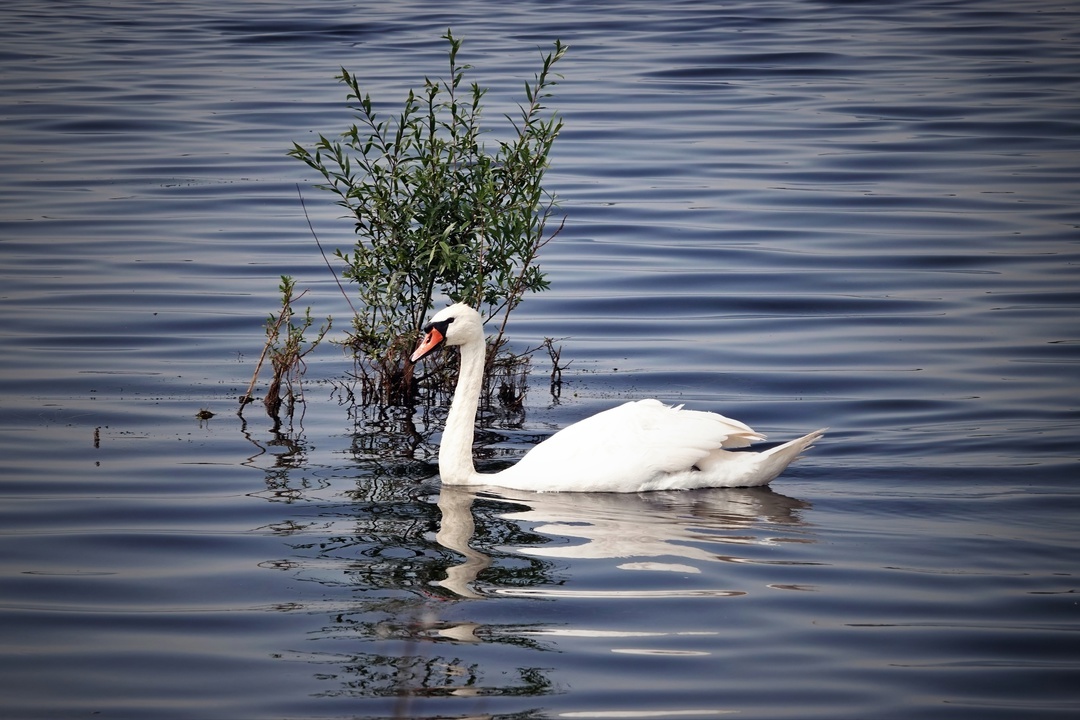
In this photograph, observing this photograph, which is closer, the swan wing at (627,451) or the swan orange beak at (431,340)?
the swan wing at (627,451)

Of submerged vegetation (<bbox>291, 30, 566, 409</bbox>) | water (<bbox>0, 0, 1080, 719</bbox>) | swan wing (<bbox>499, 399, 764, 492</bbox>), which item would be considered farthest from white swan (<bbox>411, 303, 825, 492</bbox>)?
submerged vegetation (<bbox>291, 30, 566, 409</bbox>)

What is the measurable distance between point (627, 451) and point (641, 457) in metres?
0.10

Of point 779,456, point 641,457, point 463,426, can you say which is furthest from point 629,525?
point 463,426

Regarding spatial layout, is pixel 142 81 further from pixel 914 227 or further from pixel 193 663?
pixel 193 663

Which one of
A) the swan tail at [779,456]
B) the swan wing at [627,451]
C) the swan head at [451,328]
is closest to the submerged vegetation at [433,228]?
the swan head at [451,328]

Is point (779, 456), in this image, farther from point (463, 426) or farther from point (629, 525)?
point (463, 426)

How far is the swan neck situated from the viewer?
32.4 feet

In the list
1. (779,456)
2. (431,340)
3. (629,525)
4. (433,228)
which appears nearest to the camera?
(629,525)

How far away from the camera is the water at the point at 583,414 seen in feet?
22.7

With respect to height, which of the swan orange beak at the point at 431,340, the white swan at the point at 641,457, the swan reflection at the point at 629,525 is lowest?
the swan reflection at the point at 629,525

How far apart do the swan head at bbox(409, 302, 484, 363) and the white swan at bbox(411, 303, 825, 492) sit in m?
0.80

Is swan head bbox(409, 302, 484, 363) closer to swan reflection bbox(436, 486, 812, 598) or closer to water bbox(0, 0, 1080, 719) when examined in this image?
Answer: water bbox(0, 0, 1080, 719)

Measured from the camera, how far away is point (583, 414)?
1188 cm

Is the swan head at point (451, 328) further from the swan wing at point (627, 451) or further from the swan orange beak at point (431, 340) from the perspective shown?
the swan wing at point (627, 451)
